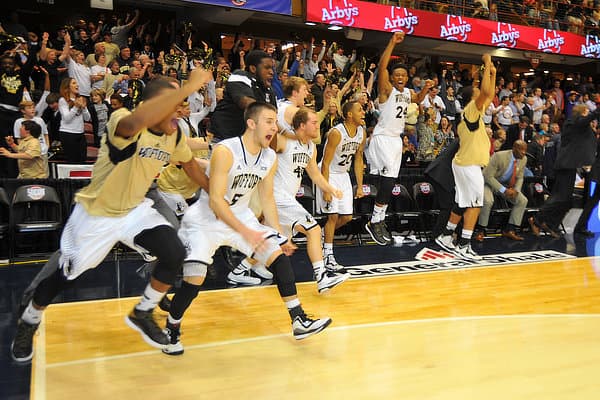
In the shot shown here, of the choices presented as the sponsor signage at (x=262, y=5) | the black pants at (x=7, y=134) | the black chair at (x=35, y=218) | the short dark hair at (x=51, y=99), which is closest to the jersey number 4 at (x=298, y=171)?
the black chair at (x=35, y=218)

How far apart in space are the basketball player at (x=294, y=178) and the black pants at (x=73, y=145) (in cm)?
446

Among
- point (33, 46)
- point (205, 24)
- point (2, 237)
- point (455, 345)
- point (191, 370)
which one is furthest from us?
point (205, 24)

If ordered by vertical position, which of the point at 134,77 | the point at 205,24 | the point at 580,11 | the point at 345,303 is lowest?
the point at 345,303

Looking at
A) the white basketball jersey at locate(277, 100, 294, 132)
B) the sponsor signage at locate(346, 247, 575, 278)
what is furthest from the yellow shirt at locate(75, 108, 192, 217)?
the sponsor signage at locate(346, 247, 575, 278)

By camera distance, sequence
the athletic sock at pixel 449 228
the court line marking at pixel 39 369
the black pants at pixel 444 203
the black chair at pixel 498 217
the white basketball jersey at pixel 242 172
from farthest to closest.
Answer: the black chair at pixel 498 217 → the black pants at pixel 444 203 → the athletic sock at pixel 449 228 → the white basketball jersey at pixel 242 172 → the court line marking at pixel 39 369

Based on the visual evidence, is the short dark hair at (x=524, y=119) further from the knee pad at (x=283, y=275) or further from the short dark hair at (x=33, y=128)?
the knee pad at (x=283, y=275)

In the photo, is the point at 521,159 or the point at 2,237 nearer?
the point at 2,237

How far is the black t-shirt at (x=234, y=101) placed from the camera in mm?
5000

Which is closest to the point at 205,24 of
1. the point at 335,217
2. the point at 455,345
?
the point at 335,217

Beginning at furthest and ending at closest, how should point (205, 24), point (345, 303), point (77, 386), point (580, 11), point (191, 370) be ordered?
1. point (580, 11)
2. point (205, 24)
3. point (345, 303)
4. point (191, 370)
5. point (77, 386)

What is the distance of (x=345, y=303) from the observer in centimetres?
496

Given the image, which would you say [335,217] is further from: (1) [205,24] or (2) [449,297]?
(1) [205,24]

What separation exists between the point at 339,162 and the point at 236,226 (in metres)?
2.97

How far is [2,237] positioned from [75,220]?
378 cm
